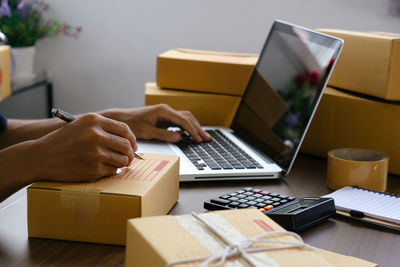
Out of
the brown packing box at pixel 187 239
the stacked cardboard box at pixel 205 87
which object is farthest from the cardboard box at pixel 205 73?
the brown packing box at pixel 187 239

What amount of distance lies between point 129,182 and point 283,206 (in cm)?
26

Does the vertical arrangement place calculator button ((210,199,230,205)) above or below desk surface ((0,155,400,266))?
above

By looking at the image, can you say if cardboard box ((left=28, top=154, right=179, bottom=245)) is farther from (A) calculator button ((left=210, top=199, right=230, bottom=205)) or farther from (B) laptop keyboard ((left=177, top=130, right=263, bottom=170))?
(B) laptop keyboard ((left=177, top=130, right=263, bottom=170))

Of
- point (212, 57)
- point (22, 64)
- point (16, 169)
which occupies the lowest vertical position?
point (22, 64)

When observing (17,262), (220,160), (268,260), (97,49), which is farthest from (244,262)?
(97,49)

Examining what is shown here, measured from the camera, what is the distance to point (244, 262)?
1.84 feet

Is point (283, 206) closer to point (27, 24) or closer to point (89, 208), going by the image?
point (89, 208)

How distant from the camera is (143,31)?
262 cm

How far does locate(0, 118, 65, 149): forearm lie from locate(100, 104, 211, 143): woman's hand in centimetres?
21

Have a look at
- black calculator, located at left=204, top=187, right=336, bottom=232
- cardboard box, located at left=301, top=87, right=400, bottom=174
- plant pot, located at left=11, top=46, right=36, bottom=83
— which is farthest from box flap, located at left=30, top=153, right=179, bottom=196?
plant pot, located at left=11, top=46, right=36, bottom=83

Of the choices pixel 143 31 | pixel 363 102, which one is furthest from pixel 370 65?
pixel 143 31

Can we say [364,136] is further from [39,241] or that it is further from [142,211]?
[39,241]

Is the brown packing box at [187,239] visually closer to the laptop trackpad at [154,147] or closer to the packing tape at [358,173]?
the packing tape at [358,173]

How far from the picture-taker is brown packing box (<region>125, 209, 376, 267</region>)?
→ 571 mm
